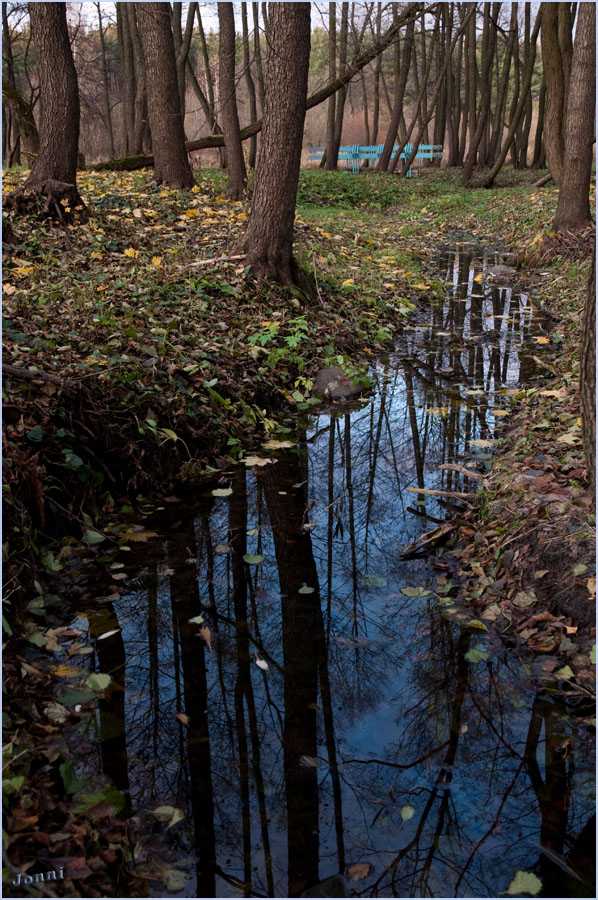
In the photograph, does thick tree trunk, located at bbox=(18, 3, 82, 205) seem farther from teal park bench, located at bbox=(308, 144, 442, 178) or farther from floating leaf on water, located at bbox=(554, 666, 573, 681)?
teal park bench, located at bbox=(308, 144, 442, 178)

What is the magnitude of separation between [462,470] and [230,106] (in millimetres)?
10405

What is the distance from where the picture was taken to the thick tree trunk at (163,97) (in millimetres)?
11523

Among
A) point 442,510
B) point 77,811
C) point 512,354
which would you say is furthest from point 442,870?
point 512,354

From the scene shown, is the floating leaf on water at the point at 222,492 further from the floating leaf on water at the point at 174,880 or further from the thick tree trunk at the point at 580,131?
the thick tree trunk at the point at 580,131

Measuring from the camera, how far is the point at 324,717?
283 cm

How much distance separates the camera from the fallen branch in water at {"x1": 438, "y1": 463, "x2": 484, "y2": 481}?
4.62 m

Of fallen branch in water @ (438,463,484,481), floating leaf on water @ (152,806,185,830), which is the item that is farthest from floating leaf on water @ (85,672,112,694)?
fallen branch in water @ (438,463,484,481)

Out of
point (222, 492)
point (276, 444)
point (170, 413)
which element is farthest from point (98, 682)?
point (276, 444)

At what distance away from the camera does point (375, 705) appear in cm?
289

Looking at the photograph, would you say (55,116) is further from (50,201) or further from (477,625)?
(477,625)

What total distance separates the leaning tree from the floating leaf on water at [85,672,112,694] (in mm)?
7358

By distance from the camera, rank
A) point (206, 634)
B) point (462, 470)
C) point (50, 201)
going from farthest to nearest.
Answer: point (50, 201), point (462, 470), point (206, 634)

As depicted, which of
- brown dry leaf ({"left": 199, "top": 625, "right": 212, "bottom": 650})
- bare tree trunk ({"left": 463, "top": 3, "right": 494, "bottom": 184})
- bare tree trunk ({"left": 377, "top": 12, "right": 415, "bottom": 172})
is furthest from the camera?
bare tree trunk ({"left": 463, "top": 3, "right": 494, "bottom": 184})

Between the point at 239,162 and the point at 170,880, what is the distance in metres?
13.1
